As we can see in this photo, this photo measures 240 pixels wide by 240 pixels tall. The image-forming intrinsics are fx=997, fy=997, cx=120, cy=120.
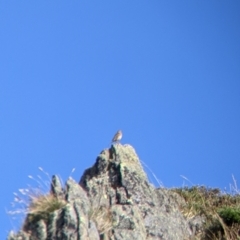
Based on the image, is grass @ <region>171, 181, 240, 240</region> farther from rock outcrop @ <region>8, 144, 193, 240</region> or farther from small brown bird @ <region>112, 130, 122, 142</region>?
small brown bird @ <region>112, 130, 122, 142</region>

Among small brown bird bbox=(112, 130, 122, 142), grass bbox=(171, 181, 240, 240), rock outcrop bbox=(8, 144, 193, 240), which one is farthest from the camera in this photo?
small brown bird bbox=(112, 130, 122, 142)

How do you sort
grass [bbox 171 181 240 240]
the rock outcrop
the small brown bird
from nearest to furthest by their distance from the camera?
the rock outcrop < grass [bbox 171 181 240 240] < the small brown bird

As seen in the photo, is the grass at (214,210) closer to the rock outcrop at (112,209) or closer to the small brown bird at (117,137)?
the rock outcrop at (112,209)

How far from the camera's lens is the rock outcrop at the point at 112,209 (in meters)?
16.2

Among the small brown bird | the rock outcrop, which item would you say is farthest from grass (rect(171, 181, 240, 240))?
the small brown bird

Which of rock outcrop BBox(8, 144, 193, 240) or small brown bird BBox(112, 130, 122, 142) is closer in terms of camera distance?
rock outcrop BBox(8, 144, 193, 240)

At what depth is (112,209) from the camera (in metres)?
18.0

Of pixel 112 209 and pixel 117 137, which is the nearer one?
pixel 112 209

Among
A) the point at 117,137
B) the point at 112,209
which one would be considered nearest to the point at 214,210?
the point at 117,137

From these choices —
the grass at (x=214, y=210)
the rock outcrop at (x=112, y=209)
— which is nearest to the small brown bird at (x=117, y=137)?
the rock outcrop at (x=112, y=209)

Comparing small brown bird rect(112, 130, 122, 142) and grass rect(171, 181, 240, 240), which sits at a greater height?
small brown bird rect(112, 130, 122, 142)

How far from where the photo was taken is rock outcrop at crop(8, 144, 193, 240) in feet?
53.2

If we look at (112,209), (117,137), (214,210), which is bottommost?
(112,209)

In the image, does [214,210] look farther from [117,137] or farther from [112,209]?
[112,209]
